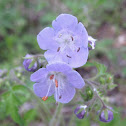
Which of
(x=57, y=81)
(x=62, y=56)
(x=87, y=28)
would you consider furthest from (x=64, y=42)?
(x=87, y=28)

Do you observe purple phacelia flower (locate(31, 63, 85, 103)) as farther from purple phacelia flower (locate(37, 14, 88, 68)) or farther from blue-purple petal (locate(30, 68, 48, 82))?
purple phacelia flower (locate(37, 14, 88, 68))

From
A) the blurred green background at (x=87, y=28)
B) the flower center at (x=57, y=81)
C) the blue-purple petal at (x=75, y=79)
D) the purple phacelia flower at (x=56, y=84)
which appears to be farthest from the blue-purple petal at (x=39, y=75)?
the blurred green background at (x=87, y=28)

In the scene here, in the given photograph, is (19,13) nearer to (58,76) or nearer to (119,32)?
(119,32)

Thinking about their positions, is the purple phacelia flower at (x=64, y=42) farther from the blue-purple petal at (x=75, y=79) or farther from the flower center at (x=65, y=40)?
the blue-purple petal at (x=75, y=79)

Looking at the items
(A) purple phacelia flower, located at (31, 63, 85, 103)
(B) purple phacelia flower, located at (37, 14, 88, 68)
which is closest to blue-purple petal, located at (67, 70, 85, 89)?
(A) purple phacelia flower, located at (31, 63, 85, 103)

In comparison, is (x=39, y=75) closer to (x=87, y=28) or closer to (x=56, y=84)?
(x=56, y=84)
